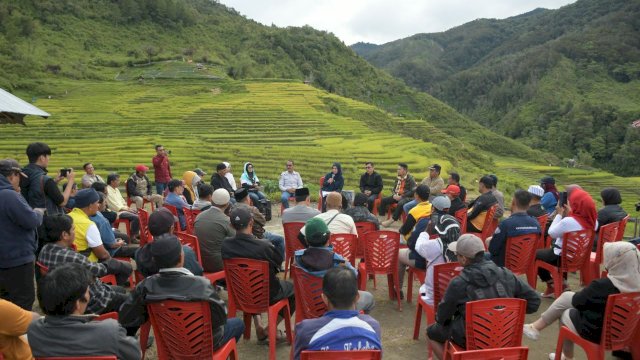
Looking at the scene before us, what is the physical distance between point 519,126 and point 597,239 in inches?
3215

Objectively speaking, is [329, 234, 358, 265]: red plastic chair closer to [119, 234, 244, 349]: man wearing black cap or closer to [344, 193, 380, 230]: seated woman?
[344, 193, 380, 230]: seated woman

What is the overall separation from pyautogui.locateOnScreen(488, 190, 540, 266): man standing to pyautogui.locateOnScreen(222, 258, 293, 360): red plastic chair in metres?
2.29

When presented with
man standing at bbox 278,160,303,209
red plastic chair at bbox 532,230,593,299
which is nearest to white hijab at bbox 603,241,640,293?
red plastic chair at bbox 532,230,593,299

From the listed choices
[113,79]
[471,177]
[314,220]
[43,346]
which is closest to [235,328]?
[314,220]

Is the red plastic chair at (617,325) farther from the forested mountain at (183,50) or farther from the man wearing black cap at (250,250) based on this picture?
the forested mountain at (183,50)

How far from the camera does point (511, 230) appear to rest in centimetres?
460

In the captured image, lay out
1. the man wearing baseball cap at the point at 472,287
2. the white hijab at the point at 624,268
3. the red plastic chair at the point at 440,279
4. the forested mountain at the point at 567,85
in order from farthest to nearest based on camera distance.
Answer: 1. the forested mountain at the point at 567,85
2. the red plastic chair at the point at 440,279
3. the white hijab at the point at 624,268
4. the man wearing baseball cap at the point at 472,287

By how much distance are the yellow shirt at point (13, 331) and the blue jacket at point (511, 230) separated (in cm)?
403

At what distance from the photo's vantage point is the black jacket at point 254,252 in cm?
369

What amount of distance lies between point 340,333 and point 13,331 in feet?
5.34

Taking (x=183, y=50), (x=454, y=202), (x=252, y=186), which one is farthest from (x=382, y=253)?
(x=183, y=50)

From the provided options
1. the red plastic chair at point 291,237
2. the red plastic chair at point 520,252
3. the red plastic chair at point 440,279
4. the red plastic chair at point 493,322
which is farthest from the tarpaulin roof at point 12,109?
the red plastic chair at point 520,252

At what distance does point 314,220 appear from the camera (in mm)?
3451

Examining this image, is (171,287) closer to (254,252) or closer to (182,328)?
(182,328)
